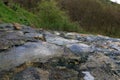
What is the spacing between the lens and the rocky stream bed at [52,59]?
9.88 metres

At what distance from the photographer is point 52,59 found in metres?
10.7

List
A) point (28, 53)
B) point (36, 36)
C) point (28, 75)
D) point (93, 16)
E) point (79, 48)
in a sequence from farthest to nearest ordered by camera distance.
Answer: point (93, 16) → point (36, 36) → point (79, 48) → point (28, 53) → point (28, 75)

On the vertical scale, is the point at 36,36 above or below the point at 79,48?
above

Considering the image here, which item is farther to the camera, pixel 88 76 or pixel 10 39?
pixel 10 39

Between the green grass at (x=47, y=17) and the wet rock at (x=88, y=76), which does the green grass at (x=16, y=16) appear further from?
Result: the wet rock at (x=88, y=76)

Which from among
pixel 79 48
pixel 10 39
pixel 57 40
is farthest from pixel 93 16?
pixel 10 39

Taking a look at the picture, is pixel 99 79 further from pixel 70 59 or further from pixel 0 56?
pixel 0 56

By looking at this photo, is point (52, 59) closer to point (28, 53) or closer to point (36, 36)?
point (28, 53)

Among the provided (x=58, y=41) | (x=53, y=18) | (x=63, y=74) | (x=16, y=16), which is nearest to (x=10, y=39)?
(x=58, y=41)

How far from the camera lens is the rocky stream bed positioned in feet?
32.4

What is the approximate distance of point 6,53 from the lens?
10.7 metres

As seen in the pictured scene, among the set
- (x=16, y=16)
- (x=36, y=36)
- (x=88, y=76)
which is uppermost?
(x=36, y=36)

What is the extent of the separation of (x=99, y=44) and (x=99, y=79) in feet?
12.2

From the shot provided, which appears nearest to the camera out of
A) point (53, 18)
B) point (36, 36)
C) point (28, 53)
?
point (28, 53)
